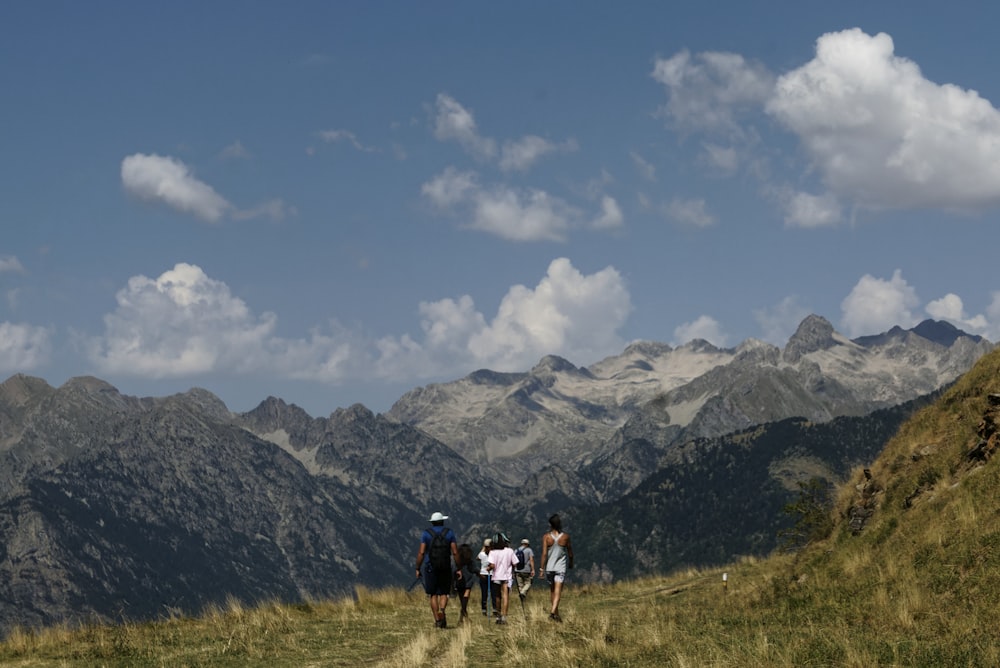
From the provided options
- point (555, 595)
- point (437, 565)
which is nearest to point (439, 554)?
point (437, 565)

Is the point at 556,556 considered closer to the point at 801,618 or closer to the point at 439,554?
the point at 439,554

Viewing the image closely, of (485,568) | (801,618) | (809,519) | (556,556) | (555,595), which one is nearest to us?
(801,618)

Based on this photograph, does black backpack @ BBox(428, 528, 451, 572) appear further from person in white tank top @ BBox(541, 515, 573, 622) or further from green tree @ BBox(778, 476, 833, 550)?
green tree @ BBox(778, 476, 833, 550)

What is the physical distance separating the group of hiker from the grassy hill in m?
0.81

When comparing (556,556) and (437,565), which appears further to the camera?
(556,556)

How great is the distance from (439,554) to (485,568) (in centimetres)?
480

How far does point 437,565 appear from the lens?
23859 mm

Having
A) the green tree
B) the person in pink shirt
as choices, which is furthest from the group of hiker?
the green tree

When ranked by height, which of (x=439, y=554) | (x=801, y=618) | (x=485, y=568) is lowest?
(x=801, y=618)

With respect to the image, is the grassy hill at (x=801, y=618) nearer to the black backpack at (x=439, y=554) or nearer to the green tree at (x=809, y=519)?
the green tree at (x=809, y=519)

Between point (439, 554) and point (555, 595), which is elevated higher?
point (439, 554)

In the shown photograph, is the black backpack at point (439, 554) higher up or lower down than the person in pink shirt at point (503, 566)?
higher up

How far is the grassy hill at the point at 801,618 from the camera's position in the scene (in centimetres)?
1612

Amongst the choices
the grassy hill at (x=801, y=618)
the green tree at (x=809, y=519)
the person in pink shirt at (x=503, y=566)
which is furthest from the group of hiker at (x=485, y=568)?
the green tree at (x=809, y=519)
